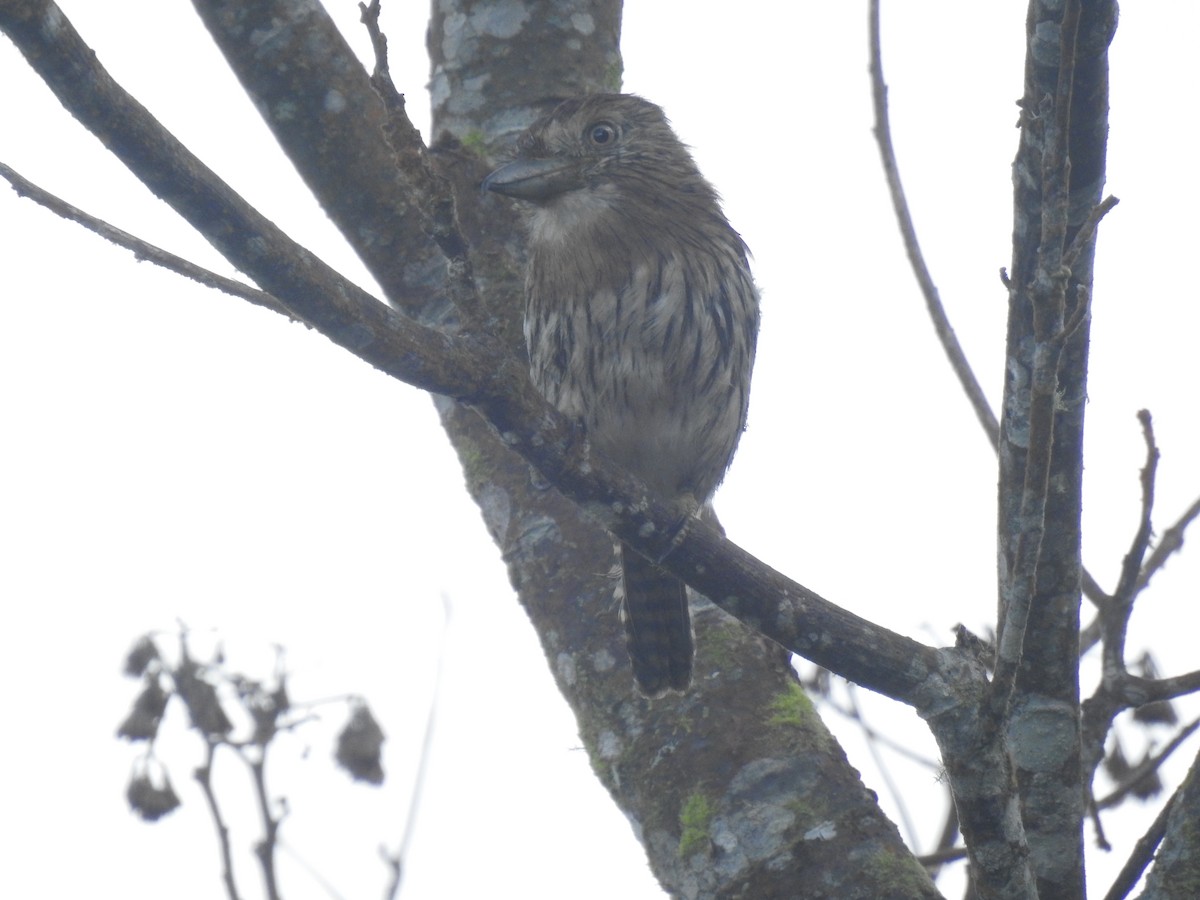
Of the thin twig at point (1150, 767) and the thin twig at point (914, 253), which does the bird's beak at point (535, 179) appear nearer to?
the thin twig at point (914, 253)

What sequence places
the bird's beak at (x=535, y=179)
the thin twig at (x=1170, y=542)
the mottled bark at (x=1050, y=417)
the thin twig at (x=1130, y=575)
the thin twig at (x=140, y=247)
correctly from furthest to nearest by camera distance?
1. the bird's beak at (x=535, y=179)
2. the thin twig at (x=1170, y=542)
3. the thin twig at (x=1130, y=575)
4. the thin twig at (x=140, y=247)
5. the mottled bark at (x=1050, y=417)

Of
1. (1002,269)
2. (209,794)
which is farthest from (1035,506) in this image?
(209,794)

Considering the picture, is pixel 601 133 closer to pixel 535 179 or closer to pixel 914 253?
pixel 535 179

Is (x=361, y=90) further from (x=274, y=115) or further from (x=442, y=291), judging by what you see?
(x=442, y=291)

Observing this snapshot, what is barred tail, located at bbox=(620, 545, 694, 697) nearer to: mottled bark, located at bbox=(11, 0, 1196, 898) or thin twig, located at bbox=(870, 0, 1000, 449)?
mottled bark, located at bbox=(11, 0, 1196, 898)

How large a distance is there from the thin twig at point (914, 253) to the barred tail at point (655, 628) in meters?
0.82

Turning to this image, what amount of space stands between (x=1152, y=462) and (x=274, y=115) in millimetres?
2517

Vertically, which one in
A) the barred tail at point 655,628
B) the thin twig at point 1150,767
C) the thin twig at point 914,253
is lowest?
the thin twig at point 1150,767

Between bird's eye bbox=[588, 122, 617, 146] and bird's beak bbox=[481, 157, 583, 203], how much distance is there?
0.35ft

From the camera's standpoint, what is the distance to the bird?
3736 mm

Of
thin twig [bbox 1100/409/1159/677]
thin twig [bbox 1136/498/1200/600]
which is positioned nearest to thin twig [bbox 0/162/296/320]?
thin twig [bbox 1100/409/1159/677]

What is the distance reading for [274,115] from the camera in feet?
12.7

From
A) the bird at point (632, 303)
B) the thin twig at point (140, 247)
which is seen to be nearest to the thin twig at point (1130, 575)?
the bird at point (632, 303)

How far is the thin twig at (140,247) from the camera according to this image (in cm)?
247
